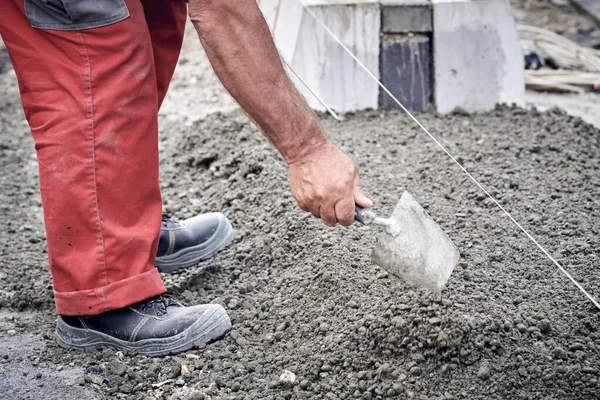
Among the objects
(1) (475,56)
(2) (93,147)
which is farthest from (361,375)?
(1) (475,56)

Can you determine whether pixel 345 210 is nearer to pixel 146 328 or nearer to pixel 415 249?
pixel 415 249

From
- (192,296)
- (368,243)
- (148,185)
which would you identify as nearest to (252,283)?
(192,296)

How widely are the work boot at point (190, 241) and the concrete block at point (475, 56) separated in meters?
1.63

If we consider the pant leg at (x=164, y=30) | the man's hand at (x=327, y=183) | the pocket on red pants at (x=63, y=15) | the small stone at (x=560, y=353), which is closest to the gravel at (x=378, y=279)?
the small stone at (x=560, y=353)

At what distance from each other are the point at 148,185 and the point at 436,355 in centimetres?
100

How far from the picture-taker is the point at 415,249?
90.2 inches

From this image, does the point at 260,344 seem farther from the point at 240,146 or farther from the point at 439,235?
the point at 240,146

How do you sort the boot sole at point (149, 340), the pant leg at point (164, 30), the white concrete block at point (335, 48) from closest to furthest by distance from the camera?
1. the boot sole at point (149, 340)
2. the pant leg at point (164, 30)
3. the white concrete block at point (335, 48)

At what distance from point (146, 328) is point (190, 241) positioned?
591mm

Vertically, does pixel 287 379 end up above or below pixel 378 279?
below

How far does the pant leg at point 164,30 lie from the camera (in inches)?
102

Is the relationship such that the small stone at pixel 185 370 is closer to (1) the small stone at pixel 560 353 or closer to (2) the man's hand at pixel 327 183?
(2) the man's hand at pixel 327 183

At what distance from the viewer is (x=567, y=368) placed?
2070 mm

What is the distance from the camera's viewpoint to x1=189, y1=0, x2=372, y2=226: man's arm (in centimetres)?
194
